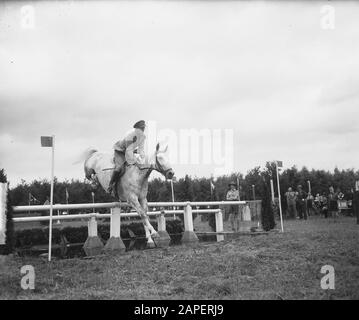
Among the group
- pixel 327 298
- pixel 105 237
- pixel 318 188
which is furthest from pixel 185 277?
pixel 318 188

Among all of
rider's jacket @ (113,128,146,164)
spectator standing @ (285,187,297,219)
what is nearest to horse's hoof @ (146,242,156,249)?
rider's jacket @ (113,128,146,164)

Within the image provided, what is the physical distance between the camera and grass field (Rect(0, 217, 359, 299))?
14.1 ft

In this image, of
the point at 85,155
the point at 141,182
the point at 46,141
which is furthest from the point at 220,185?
the point at 46,141

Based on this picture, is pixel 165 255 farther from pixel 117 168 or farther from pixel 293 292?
pixel 293 292

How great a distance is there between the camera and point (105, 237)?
11.2 meters

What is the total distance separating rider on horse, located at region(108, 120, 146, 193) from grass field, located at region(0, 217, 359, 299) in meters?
1.88

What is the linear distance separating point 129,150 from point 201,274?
11.8 ft

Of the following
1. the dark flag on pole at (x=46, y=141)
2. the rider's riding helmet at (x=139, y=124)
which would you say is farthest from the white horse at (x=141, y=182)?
the dark flag on pole at (x=46, y=141)

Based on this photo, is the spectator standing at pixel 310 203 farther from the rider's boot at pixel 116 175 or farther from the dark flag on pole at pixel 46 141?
the dark flag on pole at pixel 46 141

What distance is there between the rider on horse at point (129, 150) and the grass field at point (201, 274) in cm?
188

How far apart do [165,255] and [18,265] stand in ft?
7.29

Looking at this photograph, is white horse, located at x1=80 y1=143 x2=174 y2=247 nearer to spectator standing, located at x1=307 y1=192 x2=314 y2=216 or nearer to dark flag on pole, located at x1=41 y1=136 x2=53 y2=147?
dark flag on pole, located at x1=41 y1=136 x2=53 y2=147

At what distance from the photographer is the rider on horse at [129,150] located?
809cm

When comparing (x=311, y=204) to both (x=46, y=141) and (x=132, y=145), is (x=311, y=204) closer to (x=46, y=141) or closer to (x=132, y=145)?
(x=132, y=145)
